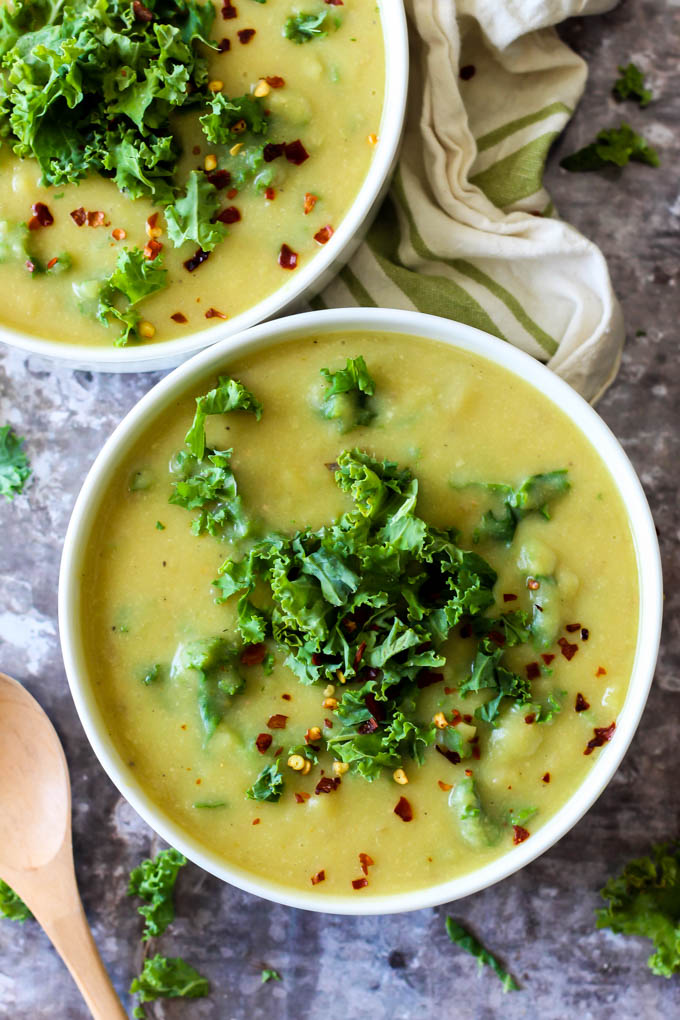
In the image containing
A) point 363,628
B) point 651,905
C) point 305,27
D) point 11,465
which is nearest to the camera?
point 363,628

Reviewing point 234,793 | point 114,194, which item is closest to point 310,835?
point 234,793

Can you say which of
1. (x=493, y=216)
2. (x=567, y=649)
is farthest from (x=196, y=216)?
(x=567, y=649)

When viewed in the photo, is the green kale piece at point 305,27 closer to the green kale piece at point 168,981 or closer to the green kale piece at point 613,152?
the green kale piece at point 613,152

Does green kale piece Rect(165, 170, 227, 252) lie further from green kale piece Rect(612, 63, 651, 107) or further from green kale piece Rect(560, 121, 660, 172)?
green kale piece Rect(612, 63, 651, 107)

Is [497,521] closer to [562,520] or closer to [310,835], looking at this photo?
[562,520]

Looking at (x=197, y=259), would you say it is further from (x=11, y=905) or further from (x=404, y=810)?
(x=11, y=905)

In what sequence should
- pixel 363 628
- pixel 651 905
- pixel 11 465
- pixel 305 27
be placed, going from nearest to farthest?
pixel 363 628 < pixel 305 27 < pixel 651 905 < pixel 11 465
